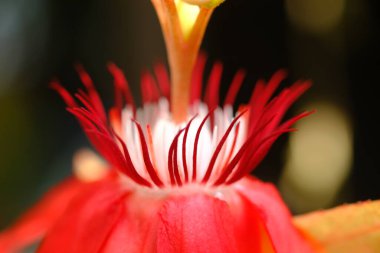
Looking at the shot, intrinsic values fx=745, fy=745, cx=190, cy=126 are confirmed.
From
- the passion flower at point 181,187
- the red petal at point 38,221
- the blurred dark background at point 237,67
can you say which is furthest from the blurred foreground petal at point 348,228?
the blurred dark background at point 237,67

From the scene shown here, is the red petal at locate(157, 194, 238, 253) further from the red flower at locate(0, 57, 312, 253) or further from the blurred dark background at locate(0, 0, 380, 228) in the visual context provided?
the blurred dark background at locate(0, 0, 380, 228)

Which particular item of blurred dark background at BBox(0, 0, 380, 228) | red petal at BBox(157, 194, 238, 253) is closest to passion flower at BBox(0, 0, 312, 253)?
red petal at BBox(157, 194, 238, 253)

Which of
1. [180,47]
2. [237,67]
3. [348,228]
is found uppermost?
[180,47]

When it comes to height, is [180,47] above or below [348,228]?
above

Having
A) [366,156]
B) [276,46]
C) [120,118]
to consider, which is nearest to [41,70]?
[276,46]

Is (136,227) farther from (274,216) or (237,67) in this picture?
(237,67)

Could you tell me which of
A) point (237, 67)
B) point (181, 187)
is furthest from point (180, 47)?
point (237, 67)

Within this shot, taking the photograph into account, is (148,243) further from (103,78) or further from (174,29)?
(103,78)

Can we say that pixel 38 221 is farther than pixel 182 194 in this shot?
Yes
